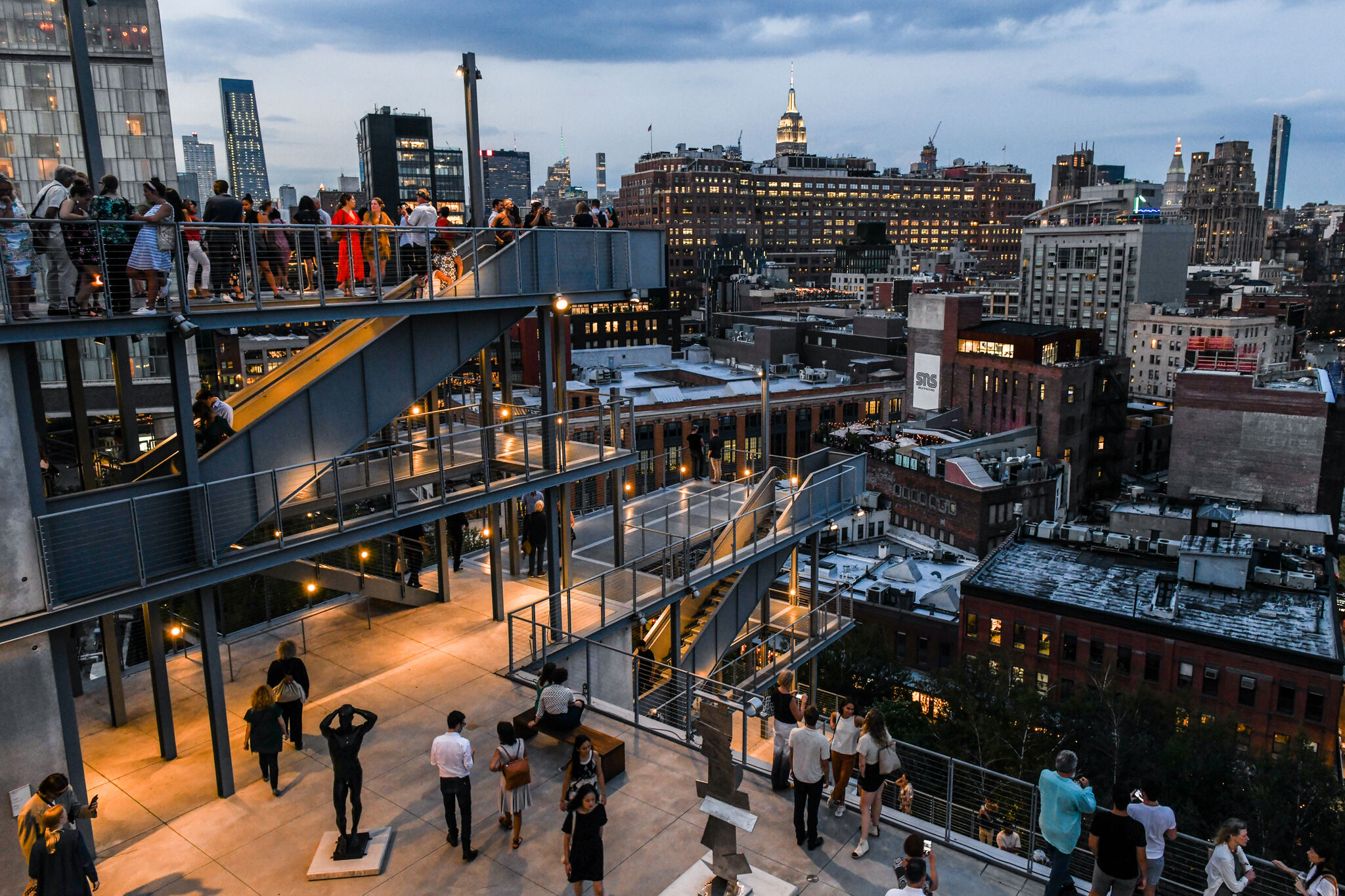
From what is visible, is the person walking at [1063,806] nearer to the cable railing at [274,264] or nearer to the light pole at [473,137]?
the cable railing at [274,264]

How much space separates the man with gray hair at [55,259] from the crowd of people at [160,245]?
12mm

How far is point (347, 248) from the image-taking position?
44.0ft

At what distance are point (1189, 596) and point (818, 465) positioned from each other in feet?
110

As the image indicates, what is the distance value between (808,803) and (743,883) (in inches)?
50.0

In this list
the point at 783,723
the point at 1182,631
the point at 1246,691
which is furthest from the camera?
the point at 1182,631

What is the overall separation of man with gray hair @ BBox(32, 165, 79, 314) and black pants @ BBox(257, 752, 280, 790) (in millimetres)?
→ 5992

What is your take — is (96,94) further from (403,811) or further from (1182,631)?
(1182,631)

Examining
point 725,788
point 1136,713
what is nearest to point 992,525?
point 1136,713

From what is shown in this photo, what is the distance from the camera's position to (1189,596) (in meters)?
46.0

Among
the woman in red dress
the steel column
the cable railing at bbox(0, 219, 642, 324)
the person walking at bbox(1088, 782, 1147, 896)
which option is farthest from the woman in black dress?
the woman in red dress

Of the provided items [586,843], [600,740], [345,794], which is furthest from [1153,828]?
[345,794]

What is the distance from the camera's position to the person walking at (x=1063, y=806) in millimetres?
8852

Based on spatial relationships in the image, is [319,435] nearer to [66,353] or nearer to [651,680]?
[66,353]

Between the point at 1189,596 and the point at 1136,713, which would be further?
the point at 1189,596
